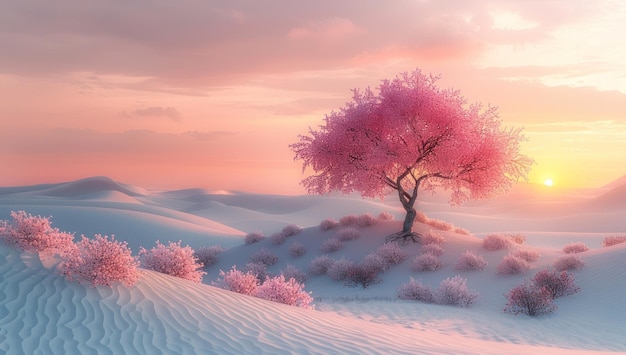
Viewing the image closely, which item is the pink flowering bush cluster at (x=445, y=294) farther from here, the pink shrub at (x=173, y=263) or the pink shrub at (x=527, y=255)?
the pink shrub at (x=173, y=263)

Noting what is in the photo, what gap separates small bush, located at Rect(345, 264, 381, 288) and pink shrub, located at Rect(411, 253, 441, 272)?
5.28ft

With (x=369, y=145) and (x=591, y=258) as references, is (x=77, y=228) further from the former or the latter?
(x=591, y=258)

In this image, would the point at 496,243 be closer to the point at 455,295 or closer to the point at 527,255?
the point at 527,255

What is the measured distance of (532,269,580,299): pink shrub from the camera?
18.8m

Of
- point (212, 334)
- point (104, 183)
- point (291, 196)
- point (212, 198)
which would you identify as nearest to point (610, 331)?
point (212, 334)

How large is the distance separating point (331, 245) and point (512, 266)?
340 inches

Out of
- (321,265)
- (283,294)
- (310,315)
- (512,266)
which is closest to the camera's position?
(310,315)

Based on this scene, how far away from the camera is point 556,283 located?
18922 mm

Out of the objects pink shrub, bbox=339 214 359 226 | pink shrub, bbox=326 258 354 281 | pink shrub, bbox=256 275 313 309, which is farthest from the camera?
pink shrub, bbox=339 214 359 226

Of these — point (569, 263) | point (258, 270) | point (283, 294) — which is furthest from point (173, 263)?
point (569, 263)

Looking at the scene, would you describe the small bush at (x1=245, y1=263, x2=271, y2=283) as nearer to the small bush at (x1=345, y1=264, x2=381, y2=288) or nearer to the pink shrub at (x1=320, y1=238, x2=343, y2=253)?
the pink shrub at (x1=320, y1=238, x2=343, y2=253)

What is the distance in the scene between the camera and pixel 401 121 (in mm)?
25000

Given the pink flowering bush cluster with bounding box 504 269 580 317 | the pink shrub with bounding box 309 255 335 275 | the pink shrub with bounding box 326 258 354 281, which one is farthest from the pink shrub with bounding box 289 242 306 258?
the pink flowering bush cluster with bounding box 504 269 580 317

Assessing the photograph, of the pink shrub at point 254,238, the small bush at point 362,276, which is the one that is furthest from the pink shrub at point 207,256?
the small bush at point 362,276
